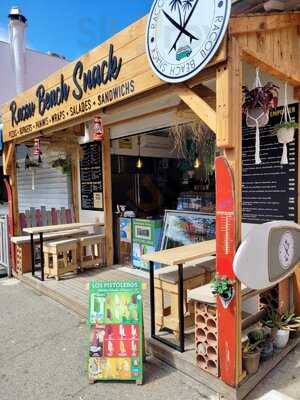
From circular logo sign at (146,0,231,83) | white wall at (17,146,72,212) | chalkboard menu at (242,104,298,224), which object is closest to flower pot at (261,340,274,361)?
chalkboard menu at (242,104,298,224)

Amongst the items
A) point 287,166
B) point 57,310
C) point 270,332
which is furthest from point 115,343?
point 287,166

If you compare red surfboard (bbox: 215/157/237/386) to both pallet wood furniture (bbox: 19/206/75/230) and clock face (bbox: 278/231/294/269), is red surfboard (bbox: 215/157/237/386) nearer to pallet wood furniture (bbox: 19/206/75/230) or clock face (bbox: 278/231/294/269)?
clock face (bbox: 278/231/294/269)

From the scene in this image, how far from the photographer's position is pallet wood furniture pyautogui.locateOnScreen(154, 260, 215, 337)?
3098 millimetres

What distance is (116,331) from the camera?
9.12ft

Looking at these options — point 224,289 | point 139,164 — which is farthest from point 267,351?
point 139,164

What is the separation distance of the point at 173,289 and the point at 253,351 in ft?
2.86

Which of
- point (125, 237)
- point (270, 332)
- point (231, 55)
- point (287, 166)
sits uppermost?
point (231, 55)

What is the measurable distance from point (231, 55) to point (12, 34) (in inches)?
385

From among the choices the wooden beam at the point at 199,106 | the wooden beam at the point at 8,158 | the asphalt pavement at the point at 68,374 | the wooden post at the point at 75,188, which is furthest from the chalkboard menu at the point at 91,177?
the wooden beam at the point at 199,106

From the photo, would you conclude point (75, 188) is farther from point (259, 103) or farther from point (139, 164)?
point (259, 103)

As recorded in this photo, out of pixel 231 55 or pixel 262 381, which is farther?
pixel 262 381

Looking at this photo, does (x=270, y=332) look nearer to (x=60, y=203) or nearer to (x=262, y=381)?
(x=262, y=381)

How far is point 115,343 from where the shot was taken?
108 inches

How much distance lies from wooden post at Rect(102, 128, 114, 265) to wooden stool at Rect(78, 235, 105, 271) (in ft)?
0.33
